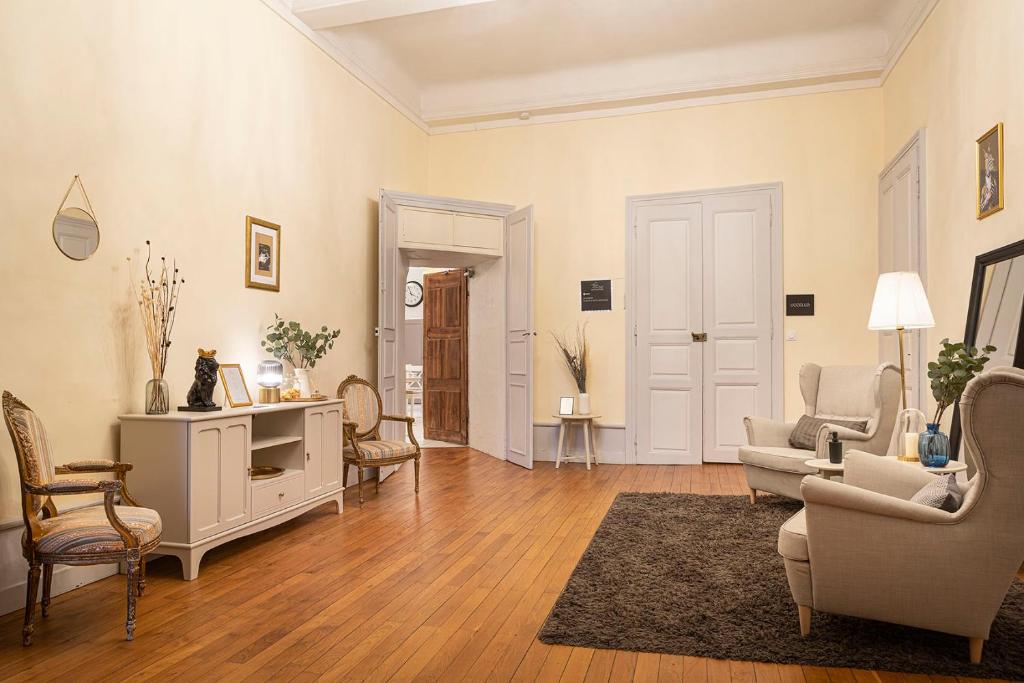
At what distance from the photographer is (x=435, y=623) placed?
9.63 ft

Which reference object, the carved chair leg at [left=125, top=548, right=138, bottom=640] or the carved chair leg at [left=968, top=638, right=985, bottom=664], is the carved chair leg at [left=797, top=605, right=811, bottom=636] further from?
the carved chair leg at [left=125, top=548, right=138, bottom=640]

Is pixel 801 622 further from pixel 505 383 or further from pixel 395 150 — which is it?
pixel 395 150

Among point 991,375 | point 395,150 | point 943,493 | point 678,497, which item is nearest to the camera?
point 991,375

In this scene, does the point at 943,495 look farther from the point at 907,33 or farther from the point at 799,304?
the point at 907,33

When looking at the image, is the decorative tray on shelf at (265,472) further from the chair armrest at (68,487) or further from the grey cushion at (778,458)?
the grey cushion at (778,458)

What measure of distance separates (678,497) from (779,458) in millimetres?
881

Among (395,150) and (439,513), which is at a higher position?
(395,150)

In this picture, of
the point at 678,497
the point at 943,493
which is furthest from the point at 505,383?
the point at 943,493

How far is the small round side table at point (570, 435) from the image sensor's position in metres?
6.88

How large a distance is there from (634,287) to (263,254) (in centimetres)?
376

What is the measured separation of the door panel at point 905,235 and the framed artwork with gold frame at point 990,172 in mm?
1151

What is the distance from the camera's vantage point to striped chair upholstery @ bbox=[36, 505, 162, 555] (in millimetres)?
2764

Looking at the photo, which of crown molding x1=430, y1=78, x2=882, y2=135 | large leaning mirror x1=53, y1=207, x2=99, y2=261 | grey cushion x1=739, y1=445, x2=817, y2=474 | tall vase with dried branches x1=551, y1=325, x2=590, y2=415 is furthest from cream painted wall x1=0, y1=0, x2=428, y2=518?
grey cushion x1=739, y1=445, x2=817, y2=474

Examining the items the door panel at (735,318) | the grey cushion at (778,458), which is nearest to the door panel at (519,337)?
the door panel at (735,318)
